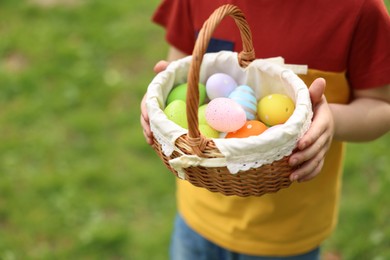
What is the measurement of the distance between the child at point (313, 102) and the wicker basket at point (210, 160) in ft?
0.14

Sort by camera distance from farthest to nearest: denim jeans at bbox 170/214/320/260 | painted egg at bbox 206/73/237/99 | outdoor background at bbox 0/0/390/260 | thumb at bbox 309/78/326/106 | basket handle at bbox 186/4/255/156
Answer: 1. outdoor background at bbox 0/0/390/260
2. denim jeans at bbox 170/214/320/260
3. painted egg at bbox 206/73/237/99
4. thumb at bbox 309/78/326/106
5. basket handle at bbox 186/4/255/156

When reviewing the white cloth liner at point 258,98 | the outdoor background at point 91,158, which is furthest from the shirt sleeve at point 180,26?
the outdoor background at point 91,158

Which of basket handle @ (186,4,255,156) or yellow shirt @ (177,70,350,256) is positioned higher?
basket handle @ (186,4,255,156)

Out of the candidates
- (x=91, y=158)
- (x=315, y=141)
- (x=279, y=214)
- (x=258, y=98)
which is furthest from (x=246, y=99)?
(x=91, y=158)

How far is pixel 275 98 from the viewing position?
1.14 metres

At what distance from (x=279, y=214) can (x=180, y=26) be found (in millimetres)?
480

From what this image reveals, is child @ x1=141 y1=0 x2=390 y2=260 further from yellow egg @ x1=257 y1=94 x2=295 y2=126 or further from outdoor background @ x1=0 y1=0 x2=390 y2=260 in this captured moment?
outdoor background @ x1=0 y1=0 x2=390 y2=260

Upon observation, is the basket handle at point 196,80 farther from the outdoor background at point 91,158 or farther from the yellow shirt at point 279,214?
the outdoor background at point 91,158

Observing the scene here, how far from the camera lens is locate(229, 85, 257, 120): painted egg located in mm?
Result: 1165

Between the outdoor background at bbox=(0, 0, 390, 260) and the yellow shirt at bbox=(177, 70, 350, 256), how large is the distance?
80 cm

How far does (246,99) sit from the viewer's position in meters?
1.17

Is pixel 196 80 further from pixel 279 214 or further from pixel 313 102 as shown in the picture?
pixel 279 214

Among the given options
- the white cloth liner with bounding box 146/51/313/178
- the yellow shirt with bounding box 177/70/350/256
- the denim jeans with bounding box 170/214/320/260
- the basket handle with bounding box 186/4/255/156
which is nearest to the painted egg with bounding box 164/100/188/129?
the white cloth liner with bounding box 146/51/313/178

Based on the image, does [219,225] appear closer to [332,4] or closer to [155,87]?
[155,87]
